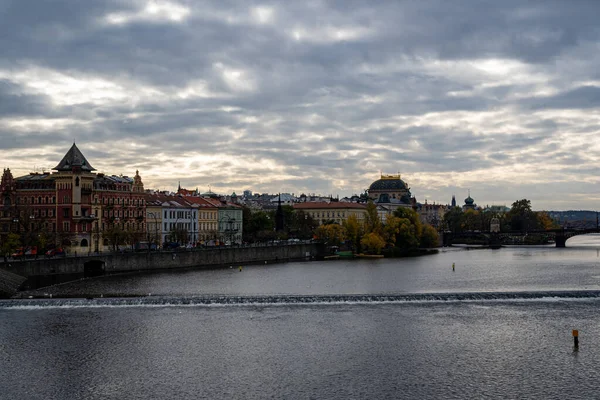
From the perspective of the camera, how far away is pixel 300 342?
48.0m

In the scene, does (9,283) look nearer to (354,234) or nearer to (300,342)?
(300,342)

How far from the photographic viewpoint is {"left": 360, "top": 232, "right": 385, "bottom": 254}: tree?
13588 cm

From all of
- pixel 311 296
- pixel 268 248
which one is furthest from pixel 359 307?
pixel 268 248

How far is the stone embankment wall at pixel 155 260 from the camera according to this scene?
8206 centimetres

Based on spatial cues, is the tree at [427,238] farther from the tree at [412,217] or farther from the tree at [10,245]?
the tree at [10,245]

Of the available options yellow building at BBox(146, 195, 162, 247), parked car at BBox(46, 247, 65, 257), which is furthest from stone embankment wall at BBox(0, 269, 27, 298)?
yellow building at BBox(146, 195, 162, 247)

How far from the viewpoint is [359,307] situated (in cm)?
6128

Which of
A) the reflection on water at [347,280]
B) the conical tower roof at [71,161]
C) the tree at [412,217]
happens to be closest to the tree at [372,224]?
the tree at [412,217]

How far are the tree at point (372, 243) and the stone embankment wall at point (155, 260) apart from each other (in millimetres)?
10819

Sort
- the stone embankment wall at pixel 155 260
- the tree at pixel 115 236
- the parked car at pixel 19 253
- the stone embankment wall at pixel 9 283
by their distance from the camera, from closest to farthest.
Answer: the stone embankment wall at pixel 9 283
the stone embankment wall at pixel 155 260
the parked car at pixel 19 253
the tree at pixel 115 236

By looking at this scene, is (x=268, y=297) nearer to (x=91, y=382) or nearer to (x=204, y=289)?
(x=204, y=289)

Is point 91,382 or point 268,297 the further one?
point 268,297

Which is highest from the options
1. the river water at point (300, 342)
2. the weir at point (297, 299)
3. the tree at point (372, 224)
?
the tree at point (372, 224)

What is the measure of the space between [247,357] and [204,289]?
3047cm
